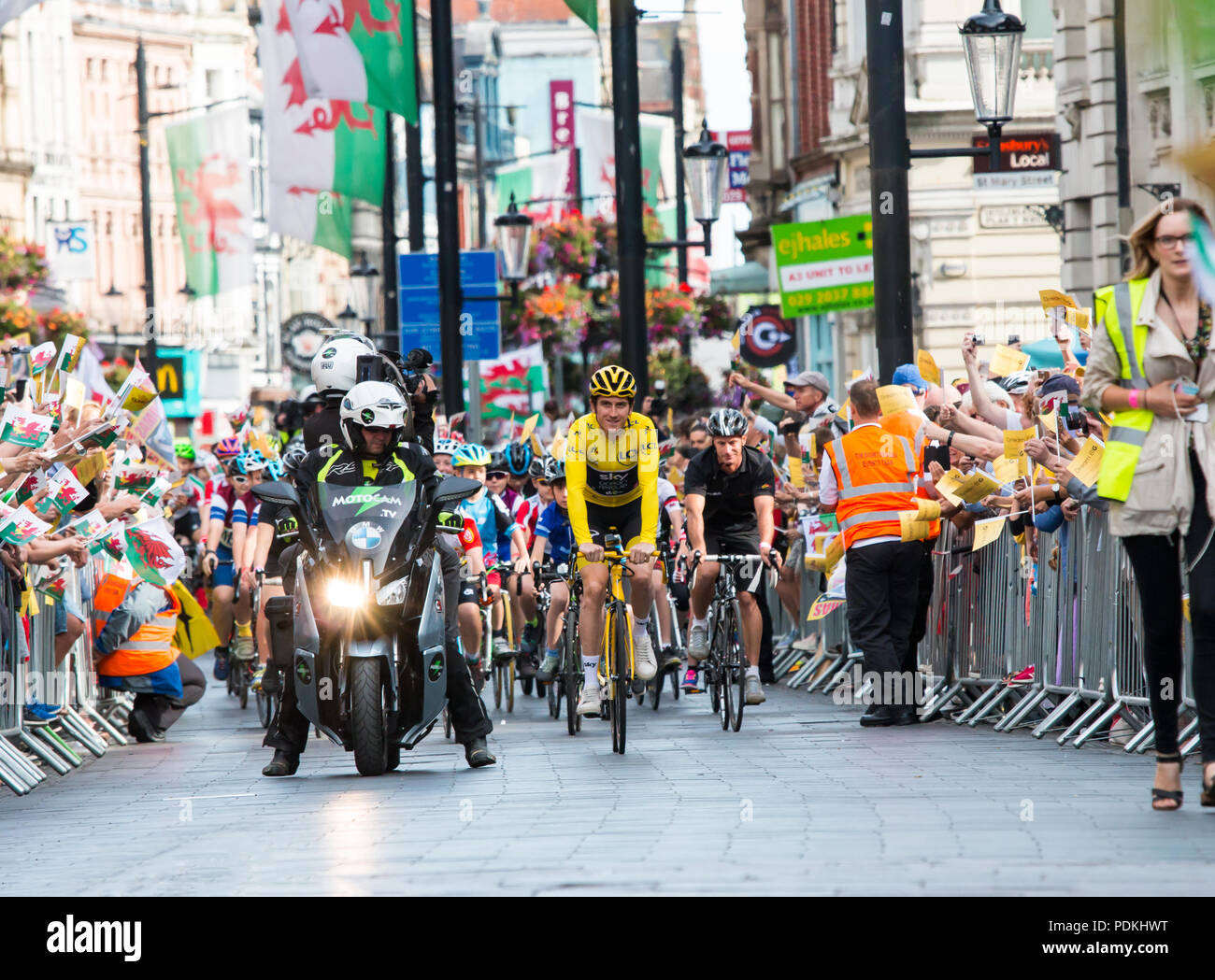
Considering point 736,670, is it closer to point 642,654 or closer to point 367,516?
point 642,654

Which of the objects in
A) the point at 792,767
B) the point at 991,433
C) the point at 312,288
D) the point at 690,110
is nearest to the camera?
the point at 792,767

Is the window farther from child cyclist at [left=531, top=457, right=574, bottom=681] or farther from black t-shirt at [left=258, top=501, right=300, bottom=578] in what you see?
black t-shirt at [left=258, top=501, right=300, bottom=578]

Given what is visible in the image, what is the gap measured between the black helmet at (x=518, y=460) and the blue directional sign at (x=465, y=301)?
601 cm

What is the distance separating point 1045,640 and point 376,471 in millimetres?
3623

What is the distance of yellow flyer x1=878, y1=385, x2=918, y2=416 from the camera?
46.9 ft

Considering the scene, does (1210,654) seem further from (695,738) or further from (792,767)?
(695,738)

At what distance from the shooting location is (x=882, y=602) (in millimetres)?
14266

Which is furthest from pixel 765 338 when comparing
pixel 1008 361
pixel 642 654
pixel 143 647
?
pixel 642 654

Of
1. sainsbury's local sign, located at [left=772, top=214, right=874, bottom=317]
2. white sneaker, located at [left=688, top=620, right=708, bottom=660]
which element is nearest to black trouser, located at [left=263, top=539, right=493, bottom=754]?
white sneaker, located at [left=688, top=620, right=708, bottom=660]

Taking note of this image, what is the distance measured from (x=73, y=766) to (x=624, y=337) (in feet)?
33.6

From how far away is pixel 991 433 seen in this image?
13305 millimetres

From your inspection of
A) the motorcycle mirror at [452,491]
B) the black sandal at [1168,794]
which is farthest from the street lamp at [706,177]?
the black sandal at [1168,794]

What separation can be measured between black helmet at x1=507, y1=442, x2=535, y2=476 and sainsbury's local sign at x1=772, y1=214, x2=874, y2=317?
2.43m
